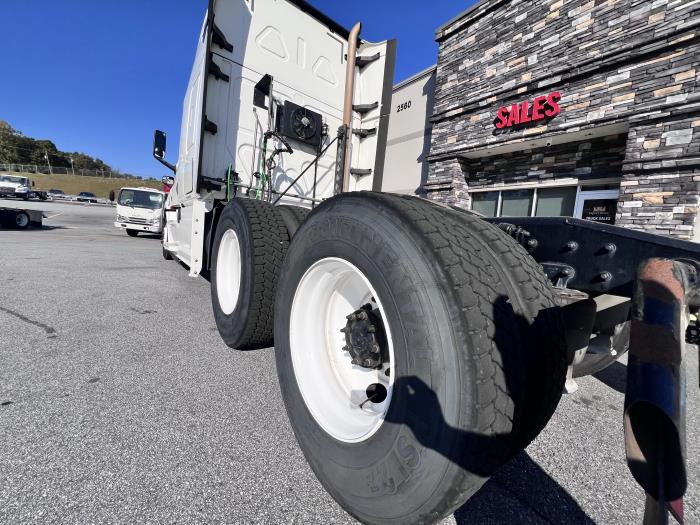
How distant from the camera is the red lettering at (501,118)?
24.7 feet

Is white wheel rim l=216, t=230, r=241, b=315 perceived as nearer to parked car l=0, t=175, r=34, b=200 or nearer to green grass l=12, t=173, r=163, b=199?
parked car l=0, t=175, r=34, b=200

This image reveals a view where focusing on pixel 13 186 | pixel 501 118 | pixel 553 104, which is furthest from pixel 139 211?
pixel 13 186

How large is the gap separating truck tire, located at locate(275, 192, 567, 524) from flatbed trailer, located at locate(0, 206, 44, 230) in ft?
49.4

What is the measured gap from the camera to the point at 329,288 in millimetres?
1668

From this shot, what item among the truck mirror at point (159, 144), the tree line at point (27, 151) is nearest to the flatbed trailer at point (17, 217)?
the truck mirror at point (159, 144)

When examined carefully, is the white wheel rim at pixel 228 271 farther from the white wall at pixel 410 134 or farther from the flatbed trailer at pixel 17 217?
the flatbed trailer at pixel 17 217

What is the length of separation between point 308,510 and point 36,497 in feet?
3.07

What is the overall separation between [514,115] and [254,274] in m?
7.35

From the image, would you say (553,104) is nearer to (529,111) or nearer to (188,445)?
(529,111)

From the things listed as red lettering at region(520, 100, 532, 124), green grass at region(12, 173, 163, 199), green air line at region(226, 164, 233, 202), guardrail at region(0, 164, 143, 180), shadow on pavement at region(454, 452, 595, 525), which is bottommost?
shadow on pavement at region(454, 452, 595, 525)

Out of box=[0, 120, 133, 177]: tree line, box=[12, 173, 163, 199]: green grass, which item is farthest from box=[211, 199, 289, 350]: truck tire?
box=[0, 120, 133, 177]: tree line

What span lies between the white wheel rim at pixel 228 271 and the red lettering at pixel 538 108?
6978 mm

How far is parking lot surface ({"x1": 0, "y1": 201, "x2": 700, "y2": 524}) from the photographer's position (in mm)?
1197

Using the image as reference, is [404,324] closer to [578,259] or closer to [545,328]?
[545,328]
